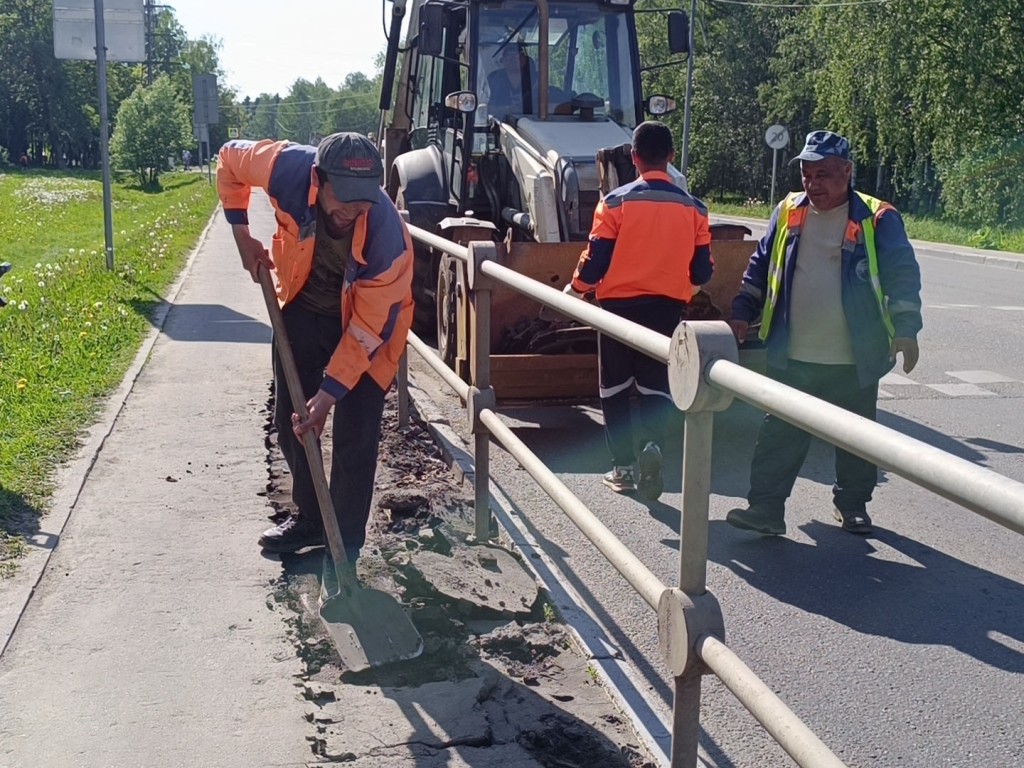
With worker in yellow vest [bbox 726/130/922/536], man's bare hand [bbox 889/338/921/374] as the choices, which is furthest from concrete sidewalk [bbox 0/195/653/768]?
man's bare hand [bbox 889/338/921/374]

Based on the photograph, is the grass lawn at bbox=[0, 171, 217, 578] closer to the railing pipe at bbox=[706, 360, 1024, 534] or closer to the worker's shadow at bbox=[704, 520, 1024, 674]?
the worker's shadow at bbox=[704, 520, 1024, 674]

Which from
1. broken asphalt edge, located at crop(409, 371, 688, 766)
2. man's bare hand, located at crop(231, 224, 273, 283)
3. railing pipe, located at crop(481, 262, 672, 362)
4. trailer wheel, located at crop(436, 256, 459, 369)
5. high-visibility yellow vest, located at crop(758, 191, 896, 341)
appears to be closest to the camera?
railing pipe, located at crop(481, 262, 672, 362)

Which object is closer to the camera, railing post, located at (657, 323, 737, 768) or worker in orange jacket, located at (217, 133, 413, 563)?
railing post, located at (657, 323, 737, 768)

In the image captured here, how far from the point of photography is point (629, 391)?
6281 mm

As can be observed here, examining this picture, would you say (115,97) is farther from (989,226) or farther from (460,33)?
(460,33)

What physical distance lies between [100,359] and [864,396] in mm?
5794

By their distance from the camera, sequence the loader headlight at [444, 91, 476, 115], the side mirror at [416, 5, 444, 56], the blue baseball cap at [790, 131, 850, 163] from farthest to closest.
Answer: the loader headlight at [444, 91, 476, 115] → the side mirror at [416, 5, 444, 56] → the blue baseball cap at [790, 131, 850, 163]

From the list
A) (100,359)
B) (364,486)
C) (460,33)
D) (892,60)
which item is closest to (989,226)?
(892,60)

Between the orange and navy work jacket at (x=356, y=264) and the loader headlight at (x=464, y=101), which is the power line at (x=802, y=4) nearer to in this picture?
the loader headlight at (x=464, y=101)

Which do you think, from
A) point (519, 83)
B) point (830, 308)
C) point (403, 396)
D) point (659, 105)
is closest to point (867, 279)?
point (830, 308)

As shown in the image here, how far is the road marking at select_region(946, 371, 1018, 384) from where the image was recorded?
30.6ft

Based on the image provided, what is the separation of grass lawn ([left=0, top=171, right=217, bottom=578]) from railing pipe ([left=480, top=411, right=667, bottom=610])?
2.18m

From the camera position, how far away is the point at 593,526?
320cm

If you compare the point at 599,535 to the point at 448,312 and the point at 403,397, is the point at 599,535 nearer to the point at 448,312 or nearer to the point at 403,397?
the point at 403,397
